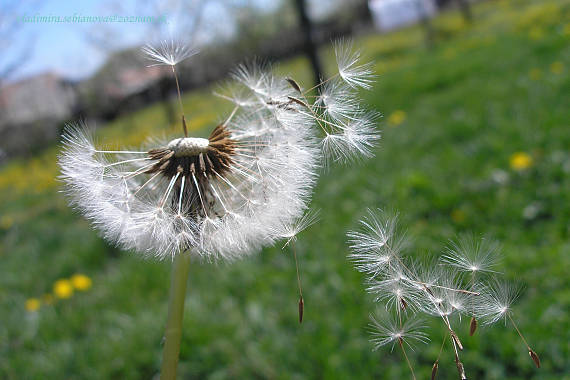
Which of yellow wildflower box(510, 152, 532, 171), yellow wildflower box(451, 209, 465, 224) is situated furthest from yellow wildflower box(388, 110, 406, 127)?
yellow wildflower box(451, 209, 465, 224)

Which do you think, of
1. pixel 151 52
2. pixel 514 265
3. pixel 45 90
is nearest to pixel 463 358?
A: pixel 514 265

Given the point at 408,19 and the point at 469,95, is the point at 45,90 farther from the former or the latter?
the point at 408,19

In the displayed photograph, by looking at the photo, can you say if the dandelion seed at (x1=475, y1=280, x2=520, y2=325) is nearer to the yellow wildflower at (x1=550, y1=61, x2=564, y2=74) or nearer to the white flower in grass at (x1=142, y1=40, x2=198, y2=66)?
the white flower in grass at (x1=142, y1=40, x2=198, y2=66)

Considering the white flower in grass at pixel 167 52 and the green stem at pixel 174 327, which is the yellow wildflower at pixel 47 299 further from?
the green stem at pixel 174 327

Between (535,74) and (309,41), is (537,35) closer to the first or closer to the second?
(535,74)

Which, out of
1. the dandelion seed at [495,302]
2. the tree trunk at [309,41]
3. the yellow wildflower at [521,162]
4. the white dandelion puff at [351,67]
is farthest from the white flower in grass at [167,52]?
the tree trunk at [309,41]
